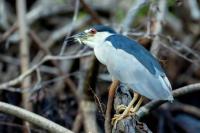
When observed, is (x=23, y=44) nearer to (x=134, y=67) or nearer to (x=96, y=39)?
(x=96, y=39)

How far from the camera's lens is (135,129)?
7.36ft

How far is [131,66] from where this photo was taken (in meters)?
2.37

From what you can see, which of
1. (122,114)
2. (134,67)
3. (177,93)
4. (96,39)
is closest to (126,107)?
(122,114)

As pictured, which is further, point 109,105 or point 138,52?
point 138,52

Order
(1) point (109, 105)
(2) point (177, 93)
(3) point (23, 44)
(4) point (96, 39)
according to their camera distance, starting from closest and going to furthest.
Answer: (1) point (109, 105)
(4) point (96, 39)
(2) point (177, 93)
(3) point (23, 44)

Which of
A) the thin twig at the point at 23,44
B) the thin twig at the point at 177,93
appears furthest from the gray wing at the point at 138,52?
the thin twig at the point at 23,44

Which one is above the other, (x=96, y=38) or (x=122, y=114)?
(x=96, y=38)

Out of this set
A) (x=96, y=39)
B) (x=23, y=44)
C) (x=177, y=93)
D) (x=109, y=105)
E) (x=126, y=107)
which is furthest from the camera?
(x=23, y=44)

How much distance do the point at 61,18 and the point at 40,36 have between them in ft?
0.75

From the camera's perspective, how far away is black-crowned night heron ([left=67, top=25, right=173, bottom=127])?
2254 millimetres

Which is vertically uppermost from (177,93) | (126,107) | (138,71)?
(138,71)

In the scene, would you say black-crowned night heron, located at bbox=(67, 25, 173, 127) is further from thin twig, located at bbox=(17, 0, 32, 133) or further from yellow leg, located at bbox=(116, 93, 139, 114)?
thin twig, located at bbox=(17, 0, 32, 133)

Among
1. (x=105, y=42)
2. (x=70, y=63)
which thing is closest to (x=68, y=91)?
(x=70, y=63)

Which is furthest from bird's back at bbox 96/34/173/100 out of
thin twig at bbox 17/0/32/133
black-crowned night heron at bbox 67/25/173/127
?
thin twig at bbox 17/0/32/133
